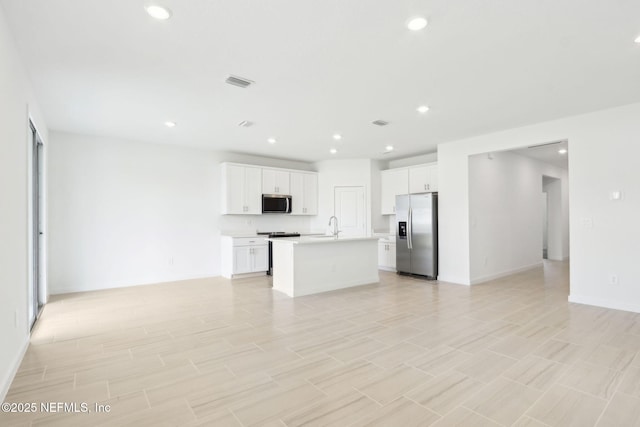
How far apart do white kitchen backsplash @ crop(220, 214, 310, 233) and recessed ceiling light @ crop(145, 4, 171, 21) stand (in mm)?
4951

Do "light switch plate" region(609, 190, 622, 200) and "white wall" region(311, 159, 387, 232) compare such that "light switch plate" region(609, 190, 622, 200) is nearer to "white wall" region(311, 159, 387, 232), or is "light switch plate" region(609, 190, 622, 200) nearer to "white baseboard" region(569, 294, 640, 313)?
"white baseboard" region(569, 294, 640, 313)

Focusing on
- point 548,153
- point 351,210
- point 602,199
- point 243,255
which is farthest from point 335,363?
point 548,153

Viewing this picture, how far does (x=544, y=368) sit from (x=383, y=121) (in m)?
3.60

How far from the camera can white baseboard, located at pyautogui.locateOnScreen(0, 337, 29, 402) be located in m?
2.21

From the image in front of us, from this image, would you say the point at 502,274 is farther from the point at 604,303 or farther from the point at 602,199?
the point at 602,199

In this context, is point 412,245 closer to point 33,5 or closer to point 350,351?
point 350,351

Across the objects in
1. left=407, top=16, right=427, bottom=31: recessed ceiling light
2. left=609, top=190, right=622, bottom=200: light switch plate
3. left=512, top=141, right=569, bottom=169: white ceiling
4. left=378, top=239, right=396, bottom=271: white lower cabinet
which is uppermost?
left=407, top=16, right=427, bottom=31: recessed ceiling light

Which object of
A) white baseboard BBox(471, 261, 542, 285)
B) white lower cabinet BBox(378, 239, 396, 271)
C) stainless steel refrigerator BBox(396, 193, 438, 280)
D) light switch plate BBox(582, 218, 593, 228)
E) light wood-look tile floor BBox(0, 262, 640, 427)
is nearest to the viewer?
light wood-look tile floor BBox(0, 262, 640, 427)

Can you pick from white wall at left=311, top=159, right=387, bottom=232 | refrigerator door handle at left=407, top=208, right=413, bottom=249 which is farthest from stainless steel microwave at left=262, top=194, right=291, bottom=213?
refrigerator door handle at left=407, top=208, right=413, bottom=249

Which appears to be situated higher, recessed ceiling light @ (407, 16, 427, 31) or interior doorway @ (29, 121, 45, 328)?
recessed ceiling light @ (407, 16, 427, 31)

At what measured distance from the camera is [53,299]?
16.3ft

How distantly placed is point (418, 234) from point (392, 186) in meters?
1.60

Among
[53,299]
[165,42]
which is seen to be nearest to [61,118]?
[53,299]

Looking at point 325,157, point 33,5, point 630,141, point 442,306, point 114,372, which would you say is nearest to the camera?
point 33,5
